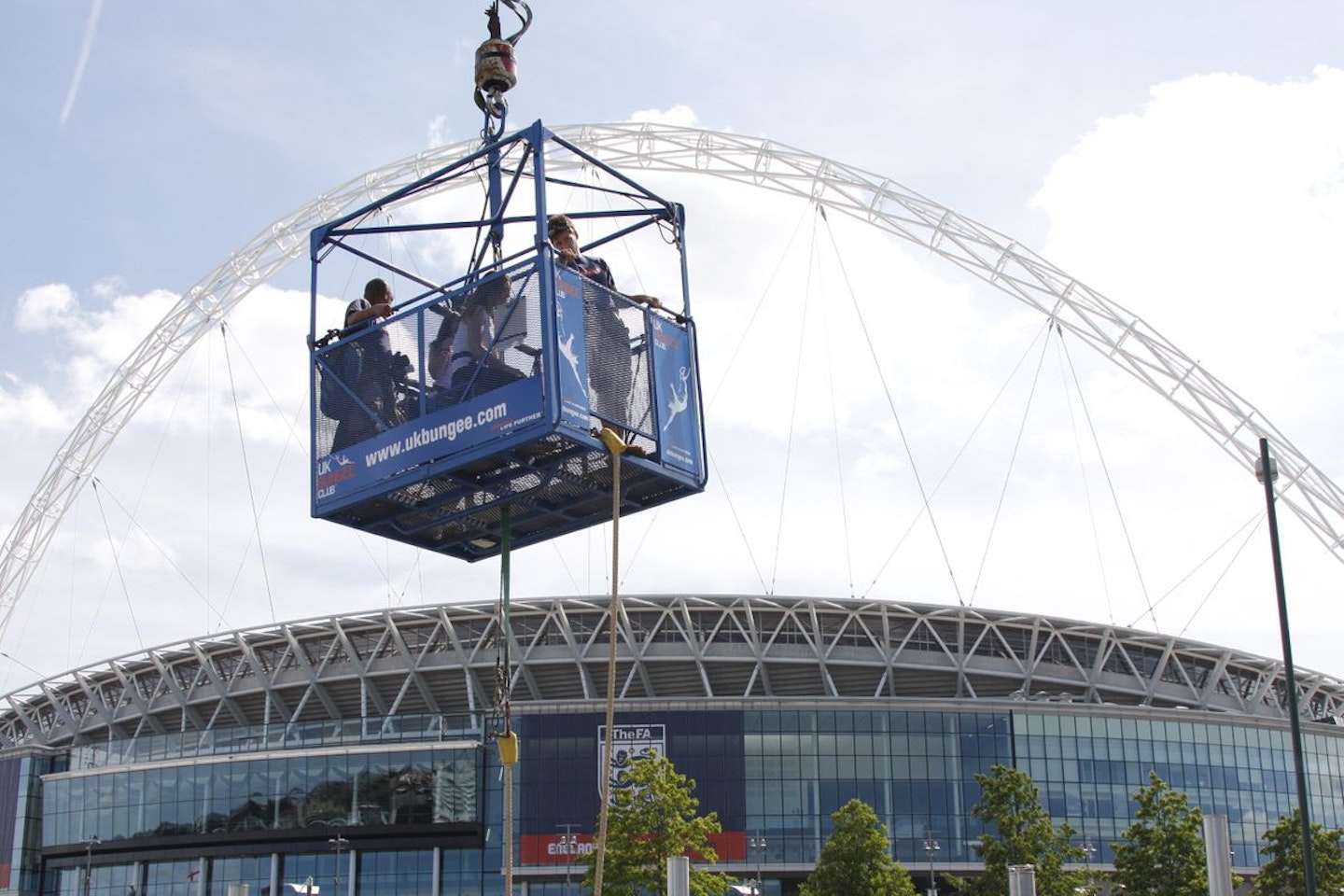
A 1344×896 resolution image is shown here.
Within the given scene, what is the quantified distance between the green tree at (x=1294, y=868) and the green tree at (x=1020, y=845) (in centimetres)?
616

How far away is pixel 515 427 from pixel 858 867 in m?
46.1

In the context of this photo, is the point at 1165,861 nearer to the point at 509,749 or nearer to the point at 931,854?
the point at 931,854

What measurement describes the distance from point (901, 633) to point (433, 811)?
27.8 meters

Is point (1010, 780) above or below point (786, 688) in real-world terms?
below

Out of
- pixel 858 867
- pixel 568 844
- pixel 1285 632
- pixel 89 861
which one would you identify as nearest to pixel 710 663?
pixel 568 844

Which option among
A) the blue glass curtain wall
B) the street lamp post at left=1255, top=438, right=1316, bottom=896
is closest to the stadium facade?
the blue glass curtain wall

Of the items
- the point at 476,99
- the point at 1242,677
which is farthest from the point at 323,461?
the point at 1242,677

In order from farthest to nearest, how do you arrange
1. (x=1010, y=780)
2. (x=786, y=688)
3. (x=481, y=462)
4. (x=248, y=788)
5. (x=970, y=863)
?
(x=786, y=688) → (x=248, y=788) → (x=970, y=863) → (x=1010, y=780) → (x=481, y=462)

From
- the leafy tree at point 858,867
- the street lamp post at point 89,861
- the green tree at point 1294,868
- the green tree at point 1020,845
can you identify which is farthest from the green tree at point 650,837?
the street lamp post at point 89,861

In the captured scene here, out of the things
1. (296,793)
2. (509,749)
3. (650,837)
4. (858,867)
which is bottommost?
(858,867)

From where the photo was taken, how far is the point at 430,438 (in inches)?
746

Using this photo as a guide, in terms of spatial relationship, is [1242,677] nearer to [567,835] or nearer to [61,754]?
[567,835]

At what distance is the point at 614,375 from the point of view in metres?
19.3

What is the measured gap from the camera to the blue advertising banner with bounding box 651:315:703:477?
19.9 metres
